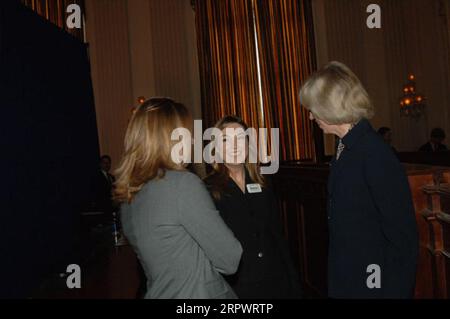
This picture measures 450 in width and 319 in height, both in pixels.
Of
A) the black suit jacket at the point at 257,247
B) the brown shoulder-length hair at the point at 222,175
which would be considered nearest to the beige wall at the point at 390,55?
the brown shoulder-length hair at the point at 222,175

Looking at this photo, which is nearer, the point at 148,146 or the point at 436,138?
the point at 148,146

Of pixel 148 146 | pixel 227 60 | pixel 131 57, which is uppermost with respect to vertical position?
pixel 131 57

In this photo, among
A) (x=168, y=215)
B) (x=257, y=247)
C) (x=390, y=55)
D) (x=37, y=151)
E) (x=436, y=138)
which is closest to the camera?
(x=168, y=215)

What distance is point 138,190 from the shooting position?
1.33 m

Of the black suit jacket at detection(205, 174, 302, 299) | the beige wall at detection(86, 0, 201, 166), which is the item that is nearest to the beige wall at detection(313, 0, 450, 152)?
the beige wall at detection(86, 0, 201, 166)

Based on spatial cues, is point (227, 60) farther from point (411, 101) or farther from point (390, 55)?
point (411, 101)

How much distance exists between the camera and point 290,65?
833cm

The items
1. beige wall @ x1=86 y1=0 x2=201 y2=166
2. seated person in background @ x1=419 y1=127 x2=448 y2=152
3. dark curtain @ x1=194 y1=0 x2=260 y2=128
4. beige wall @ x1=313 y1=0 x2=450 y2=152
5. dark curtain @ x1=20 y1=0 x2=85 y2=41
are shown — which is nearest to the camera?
seated person in background @ x1=419 y1=127 x2=448 y2=152

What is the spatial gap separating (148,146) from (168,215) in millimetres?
236

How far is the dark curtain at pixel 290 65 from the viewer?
8.33 m

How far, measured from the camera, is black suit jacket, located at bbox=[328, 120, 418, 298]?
50.4 inches

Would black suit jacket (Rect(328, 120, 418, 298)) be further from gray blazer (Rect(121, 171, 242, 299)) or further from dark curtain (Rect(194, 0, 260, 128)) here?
dark curtain (Rect(194, 0, 260, 128))

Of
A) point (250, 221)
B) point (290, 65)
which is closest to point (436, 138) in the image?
point (290, 65)

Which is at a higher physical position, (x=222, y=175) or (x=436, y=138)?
(x=436, y=138)
